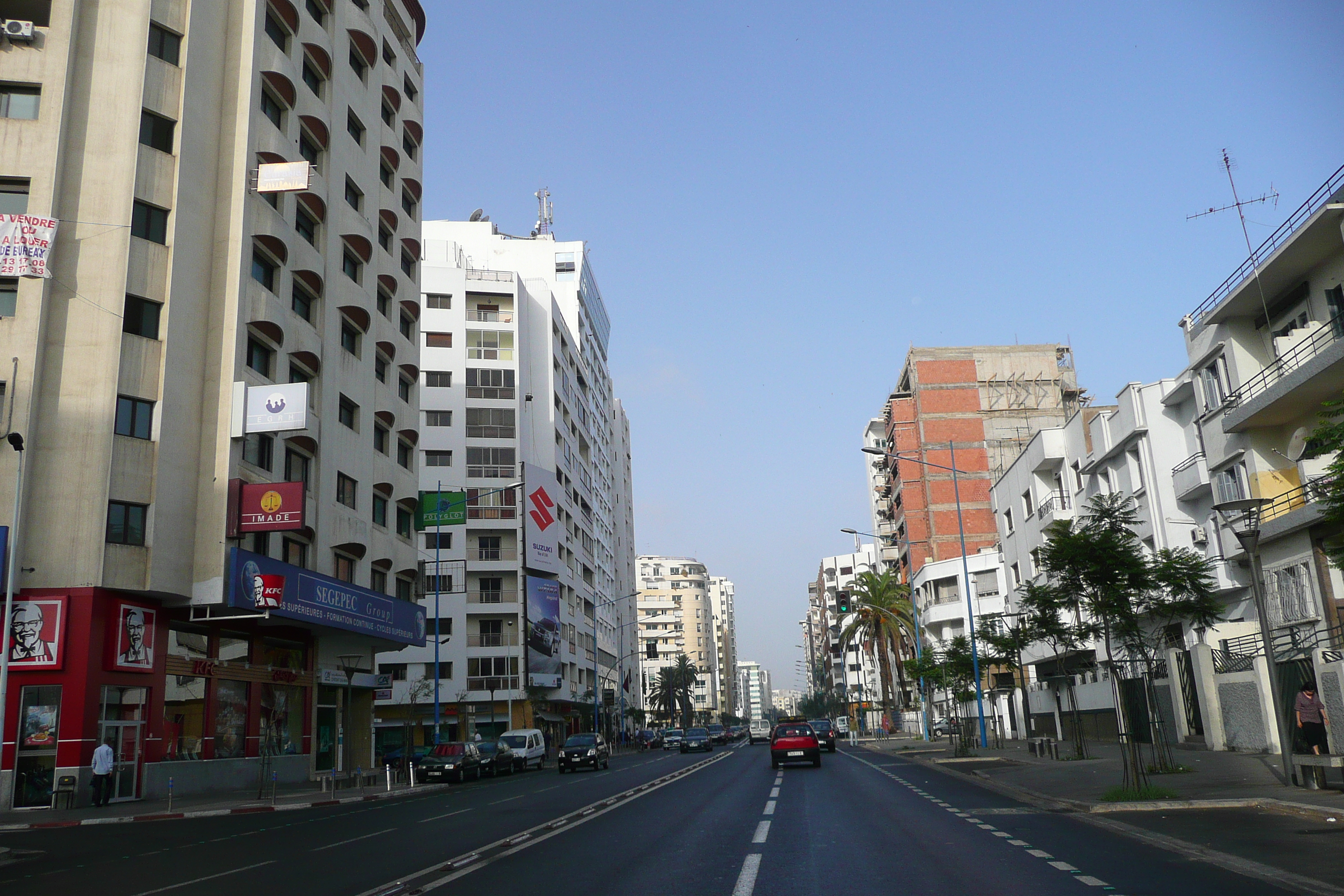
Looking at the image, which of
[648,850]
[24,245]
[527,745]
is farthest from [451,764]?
[648,850]

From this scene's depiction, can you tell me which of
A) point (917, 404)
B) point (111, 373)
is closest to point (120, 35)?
point (111, 373)

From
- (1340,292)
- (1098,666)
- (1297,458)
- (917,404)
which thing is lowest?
(1098,666)

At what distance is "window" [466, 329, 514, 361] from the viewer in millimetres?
77250

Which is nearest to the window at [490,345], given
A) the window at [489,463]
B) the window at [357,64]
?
the window at [489,463]

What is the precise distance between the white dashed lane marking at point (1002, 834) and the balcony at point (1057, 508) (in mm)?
25024

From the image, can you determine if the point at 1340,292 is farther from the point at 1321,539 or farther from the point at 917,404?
the point at 917,404

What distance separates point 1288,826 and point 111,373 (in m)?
29.1

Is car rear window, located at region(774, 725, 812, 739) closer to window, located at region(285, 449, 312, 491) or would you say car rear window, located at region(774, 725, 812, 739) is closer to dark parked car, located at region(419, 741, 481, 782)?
dark parked car, located at region(419, 741, 481, 782)

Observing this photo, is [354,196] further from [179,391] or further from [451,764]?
[451,764]

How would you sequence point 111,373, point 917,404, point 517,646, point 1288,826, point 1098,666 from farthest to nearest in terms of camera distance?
point 917,404
point 517,646
point 1098,666
point 111,373
point 1288,826

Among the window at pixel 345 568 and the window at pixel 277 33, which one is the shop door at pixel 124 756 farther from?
the window at pixel 277 33

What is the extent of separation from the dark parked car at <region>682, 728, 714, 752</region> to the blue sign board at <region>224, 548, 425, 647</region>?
26.5 meters

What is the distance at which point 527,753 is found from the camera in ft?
158

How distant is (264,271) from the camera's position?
36.2 meters
